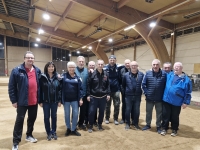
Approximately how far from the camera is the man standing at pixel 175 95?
113 inches

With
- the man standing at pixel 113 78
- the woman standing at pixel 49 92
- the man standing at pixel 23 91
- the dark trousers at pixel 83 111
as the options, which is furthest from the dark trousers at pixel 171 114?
the man standing at pixel 23 91

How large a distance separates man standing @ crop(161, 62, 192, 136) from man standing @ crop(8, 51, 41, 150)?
2.50 m

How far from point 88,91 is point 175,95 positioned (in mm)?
1731

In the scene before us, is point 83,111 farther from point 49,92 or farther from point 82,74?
point 49,92

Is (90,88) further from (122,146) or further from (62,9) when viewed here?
(62,9)

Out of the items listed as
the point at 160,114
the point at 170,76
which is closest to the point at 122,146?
the point at 160,114

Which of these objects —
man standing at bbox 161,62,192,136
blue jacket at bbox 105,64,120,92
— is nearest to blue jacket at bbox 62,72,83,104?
blue jacket at bbox 105,64,120,92

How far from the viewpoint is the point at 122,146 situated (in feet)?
8.42

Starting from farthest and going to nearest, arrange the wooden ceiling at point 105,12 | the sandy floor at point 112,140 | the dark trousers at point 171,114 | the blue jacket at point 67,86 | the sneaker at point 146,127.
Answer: the wooden ceiling at point 105,12 → the sneaker at point 146,127 → the dark trousers at point 171,114 → the blue jacket at point 67,86 → the sandy floor at point 112,140

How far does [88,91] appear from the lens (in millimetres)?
3078

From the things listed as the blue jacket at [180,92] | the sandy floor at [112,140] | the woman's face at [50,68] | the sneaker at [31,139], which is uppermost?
the woman's face at [50,68]

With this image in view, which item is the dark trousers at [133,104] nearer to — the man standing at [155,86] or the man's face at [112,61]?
the man standing at [155,86]

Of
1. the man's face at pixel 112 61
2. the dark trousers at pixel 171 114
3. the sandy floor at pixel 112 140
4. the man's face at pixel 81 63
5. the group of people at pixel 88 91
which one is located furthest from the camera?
the man's face at pixel 112 61

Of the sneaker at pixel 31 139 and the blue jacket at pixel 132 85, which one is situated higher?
the blue jacket at pixel 132 85
